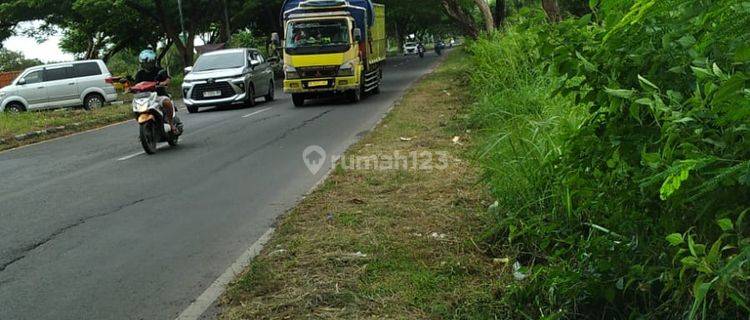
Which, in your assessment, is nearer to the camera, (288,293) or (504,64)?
(288,293)

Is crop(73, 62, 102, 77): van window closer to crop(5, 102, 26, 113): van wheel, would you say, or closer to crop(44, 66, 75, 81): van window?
A: crop(44, 66, 75, 81): van window

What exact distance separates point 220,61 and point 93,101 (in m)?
6.61

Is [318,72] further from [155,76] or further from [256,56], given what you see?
[155,76]

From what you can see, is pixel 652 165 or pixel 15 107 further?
pixel 15 107

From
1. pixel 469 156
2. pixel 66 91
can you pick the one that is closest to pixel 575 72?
pixel 469 156

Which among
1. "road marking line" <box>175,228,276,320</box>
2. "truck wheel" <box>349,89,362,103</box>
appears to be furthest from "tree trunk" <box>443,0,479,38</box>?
"road marking line" <box>175,228,276,320</box>

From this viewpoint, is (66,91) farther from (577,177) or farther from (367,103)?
(577,177)

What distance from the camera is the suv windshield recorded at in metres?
20.8

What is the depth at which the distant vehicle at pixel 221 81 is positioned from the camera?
20.0 meters

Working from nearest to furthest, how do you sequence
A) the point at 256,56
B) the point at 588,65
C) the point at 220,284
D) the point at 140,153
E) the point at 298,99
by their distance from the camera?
the point at 588,65
the point at 220,284
the point at 140,153
the point at 298,99
the point at 256,56

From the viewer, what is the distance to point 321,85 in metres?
19.1

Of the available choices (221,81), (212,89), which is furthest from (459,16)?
(212,89)

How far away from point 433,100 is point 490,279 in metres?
12.9

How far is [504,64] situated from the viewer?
1280cm
